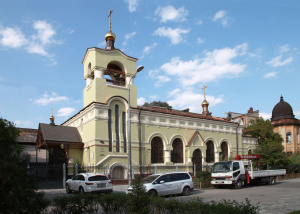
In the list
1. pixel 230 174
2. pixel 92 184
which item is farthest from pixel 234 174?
pixel 92 184

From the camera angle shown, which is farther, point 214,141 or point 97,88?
point 214,141

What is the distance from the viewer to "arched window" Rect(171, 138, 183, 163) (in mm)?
30264

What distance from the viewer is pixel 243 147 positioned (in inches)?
1519

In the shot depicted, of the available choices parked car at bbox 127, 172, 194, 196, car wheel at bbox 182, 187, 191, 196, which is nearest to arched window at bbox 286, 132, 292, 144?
parked car at bbox 127, 172, 194, 196

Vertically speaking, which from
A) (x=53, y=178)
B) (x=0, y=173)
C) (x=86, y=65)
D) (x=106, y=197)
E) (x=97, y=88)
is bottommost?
(x=53, y=178)

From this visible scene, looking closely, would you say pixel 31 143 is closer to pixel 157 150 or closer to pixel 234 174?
pixel 157 150

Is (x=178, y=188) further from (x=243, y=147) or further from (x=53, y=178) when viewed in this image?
(x=243, y=147)

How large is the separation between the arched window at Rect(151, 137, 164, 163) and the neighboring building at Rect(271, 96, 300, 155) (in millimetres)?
32391

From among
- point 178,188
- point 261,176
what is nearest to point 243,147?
point 261,176

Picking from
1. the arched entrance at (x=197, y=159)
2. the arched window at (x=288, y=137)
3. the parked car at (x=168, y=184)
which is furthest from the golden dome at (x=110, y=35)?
the arched window at (x=288, y=137)

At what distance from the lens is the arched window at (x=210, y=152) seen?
1329 inches

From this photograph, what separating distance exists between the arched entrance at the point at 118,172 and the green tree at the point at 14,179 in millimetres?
18993

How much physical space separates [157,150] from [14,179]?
2363 cm

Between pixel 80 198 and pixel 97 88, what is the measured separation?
17.5 m
